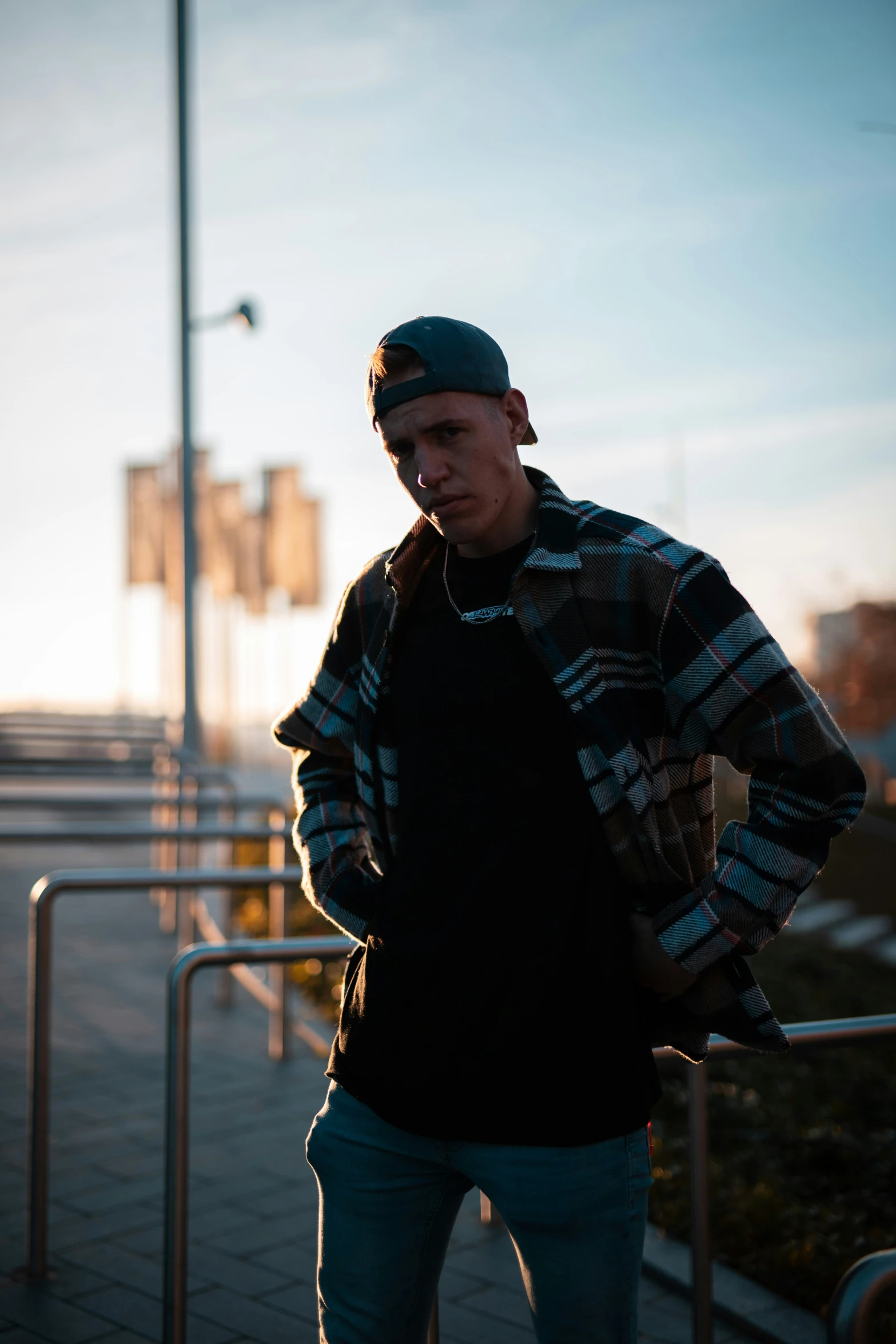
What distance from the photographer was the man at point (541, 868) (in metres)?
1.53

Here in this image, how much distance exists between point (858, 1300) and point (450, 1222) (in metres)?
0.66

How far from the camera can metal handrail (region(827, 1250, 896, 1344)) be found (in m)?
1.23

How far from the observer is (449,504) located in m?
1.67

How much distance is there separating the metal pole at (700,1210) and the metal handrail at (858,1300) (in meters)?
1.18

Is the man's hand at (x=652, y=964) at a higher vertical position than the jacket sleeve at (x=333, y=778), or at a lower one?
lower

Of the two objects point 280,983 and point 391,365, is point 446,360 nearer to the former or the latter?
point 391,365

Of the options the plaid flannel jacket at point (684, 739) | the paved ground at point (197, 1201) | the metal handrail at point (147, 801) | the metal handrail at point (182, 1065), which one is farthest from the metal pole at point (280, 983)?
the plaid flannel jacket at point (684, 739)

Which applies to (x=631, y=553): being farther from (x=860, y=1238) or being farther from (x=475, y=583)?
(x=860, y=1238)

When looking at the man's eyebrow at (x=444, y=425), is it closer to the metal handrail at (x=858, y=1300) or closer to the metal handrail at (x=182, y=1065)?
the metal handrail at (x=858, y=1300)

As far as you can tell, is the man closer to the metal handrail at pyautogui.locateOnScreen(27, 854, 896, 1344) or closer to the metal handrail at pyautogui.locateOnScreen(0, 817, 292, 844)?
the metal handrail at pyautogui.locateOnScreen(27, 854, 896, 1344)

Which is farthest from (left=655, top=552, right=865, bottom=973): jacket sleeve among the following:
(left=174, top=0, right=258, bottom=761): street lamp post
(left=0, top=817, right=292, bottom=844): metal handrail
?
(left=174, top=0, right=258, bottom=761): street lamp post

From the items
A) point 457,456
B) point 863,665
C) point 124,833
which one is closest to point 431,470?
point 457,456

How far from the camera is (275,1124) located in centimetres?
432

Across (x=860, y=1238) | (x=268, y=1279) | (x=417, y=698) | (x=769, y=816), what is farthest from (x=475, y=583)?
(x=860, y=1238)
